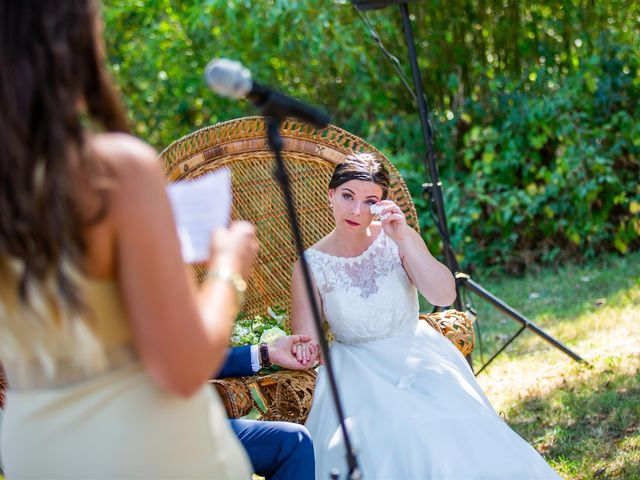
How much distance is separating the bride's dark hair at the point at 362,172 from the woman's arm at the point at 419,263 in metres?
0.09

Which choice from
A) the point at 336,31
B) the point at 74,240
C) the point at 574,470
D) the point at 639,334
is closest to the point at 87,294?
the point at 74,240

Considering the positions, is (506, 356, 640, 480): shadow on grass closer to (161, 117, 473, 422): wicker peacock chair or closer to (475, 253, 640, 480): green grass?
(475, 253, 640, 480): green grass

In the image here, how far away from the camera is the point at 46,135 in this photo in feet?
3.83

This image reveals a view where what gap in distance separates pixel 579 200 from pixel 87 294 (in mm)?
4987

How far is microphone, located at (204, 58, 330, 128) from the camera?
4.53ft

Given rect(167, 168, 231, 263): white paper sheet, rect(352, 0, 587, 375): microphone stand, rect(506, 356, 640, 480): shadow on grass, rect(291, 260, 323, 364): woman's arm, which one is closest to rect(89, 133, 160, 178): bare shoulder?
rect(167, 168, 231, 263): white paper sheet

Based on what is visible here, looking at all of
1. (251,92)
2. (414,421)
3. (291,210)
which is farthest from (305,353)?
(251,92)

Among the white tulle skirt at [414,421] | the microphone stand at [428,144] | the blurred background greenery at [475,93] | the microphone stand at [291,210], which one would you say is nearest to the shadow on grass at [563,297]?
the blurred background greenery at [475,93]

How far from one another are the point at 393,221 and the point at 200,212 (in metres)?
1.43

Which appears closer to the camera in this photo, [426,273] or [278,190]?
[426,273]

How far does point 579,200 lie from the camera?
5754 millimetres

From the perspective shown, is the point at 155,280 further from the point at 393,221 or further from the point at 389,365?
the point at 393,221

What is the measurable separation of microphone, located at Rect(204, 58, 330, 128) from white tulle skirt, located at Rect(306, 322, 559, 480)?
101 cm

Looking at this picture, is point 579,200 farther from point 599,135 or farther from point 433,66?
point 433,66
